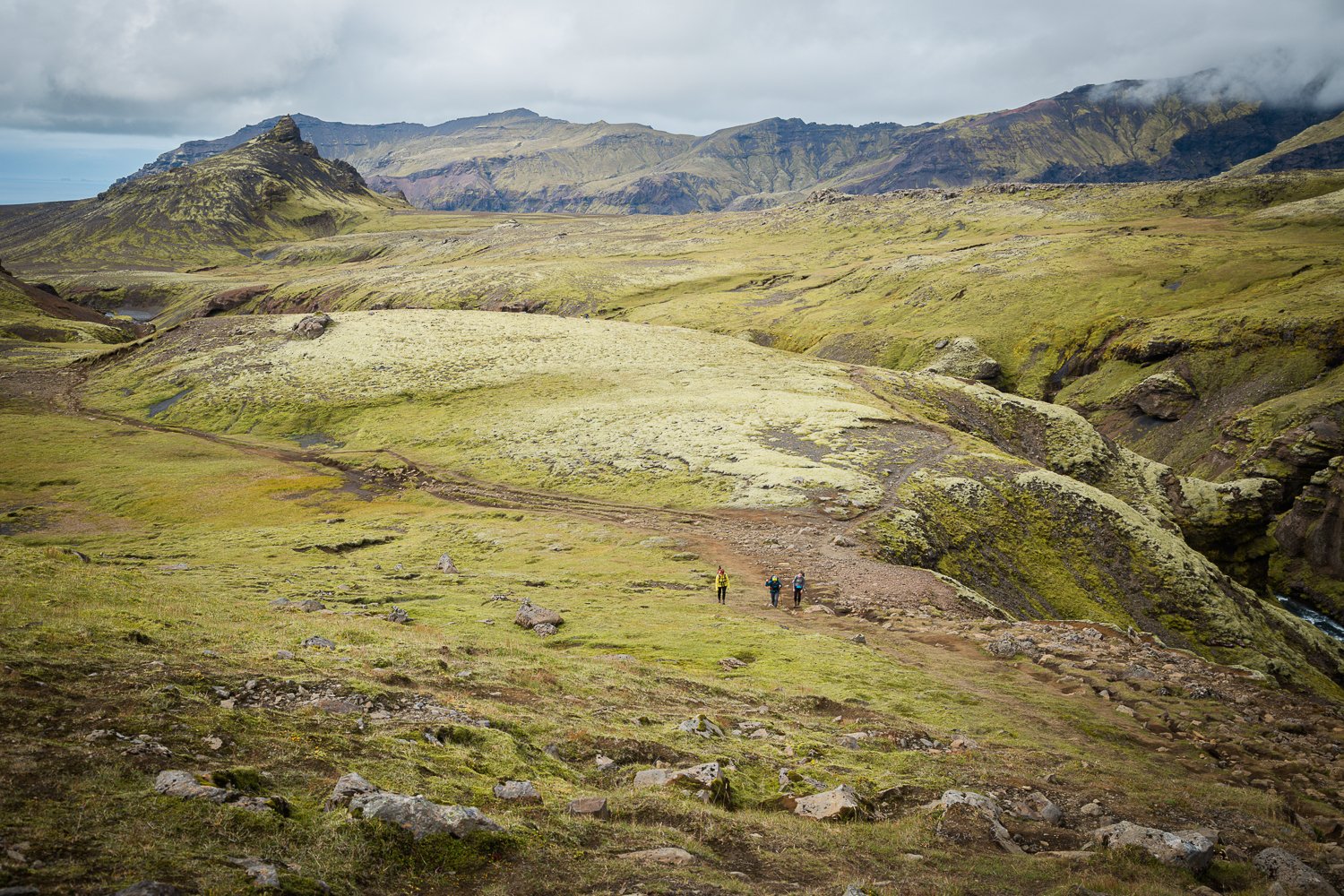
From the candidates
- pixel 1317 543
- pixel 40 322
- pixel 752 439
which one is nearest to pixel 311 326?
pixel 752 439

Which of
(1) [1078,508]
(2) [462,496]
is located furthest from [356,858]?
(1) [1078,508]

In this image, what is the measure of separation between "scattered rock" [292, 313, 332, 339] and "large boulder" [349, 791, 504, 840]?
12216 centimetres

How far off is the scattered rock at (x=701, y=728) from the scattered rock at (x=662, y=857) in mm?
7142

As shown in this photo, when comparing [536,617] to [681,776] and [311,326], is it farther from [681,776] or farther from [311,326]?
[311,326]

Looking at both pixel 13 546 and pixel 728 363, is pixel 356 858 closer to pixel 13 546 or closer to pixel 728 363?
pixel 13 546

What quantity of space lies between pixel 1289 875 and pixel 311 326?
13223 centimetres

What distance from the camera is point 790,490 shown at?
62.7 meters

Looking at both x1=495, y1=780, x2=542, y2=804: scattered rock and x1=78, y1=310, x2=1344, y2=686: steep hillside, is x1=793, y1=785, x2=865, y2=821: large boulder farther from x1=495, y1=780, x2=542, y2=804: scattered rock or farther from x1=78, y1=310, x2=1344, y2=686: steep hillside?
x1=78, y1=310, x2=1344, y2=686: steep hillside

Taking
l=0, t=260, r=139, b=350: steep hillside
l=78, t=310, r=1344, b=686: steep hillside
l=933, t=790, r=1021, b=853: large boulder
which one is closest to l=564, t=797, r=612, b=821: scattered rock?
l=933, t=790, r=1021, b=853: large boulder

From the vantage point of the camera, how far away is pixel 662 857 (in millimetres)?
13016

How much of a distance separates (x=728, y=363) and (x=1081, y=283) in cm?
11963

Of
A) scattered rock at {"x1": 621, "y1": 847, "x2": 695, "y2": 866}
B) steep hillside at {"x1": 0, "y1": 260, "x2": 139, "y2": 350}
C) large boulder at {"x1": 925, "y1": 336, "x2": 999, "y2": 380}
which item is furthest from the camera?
large boulder at {"x1": 925, "y1": 336, "x2": 999, "y2": 380}

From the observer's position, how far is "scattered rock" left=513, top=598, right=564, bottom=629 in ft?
112

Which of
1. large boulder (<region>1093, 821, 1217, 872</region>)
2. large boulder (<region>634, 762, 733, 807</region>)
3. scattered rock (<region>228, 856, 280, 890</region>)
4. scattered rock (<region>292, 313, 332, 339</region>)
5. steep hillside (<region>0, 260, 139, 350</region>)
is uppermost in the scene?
steep hillside (<region>0, 260, 139, 350</region>)
